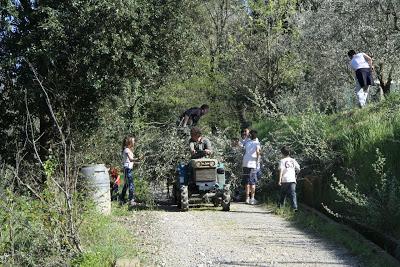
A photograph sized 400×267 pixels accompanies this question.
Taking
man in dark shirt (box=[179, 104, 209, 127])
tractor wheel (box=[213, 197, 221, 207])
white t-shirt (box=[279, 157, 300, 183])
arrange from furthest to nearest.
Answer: man in dark shirt (box=[179, 104, 209, 127]) → tractor wheel (box=[213, 197, 221, 207]) → white t-shirt (box=[279, 157, 300, 183])

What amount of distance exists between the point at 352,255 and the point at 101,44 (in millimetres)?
6695

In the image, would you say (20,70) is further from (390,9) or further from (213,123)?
(213,123)

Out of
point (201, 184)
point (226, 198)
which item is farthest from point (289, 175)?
point (201, 184)

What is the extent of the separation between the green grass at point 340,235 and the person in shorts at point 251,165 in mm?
1379

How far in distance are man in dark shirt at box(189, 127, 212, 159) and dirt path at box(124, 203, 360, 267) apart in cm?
138

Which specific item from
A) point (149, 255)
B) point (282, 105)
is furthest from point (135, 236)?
point (282, 105)

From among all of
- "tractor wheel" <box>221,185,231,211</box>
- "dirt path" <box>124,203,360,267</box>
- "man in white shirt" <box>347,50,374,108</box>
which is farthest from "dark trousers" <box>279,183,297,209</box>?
"man in white shirt" <box>347,50,374,108</box>

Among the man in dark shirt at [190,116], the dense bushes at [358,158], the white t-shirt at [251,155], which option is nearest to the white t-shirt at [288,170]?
the dense bushes at [358,158]

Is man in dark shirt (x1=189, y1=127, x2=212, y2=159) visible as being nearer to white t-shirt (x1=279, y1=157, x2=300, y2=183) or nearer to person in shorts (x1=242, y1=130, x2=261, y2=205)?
person in shorts (x1=242, y1=130, x2=261, y2=205)

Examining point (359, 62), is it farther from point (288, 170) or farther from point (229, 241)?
point (229, 241)

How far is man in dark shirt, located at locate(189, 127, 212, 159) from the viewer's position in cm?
1347

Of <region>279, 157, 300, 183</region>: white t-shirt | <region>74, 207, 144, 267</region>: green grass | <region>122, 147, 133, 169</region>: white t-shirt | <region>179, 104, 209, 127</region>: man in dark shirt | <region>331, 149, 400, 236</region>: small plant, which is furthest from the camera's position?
<region>179, 104, 209, 127</region>: man in dark shirt

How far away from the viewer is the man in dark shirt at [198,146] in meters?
13.5

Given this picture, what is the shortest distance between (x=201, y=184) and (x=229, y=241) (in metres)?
3.23
